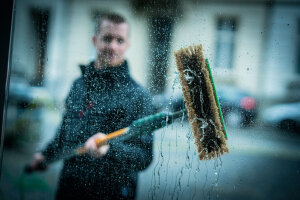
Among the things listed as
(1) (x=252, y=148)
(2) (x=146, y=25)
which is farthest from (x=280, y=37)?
(2) (x=146, y=25)

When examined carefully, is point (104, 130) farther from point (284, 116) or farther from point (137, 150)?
point (284, 116)

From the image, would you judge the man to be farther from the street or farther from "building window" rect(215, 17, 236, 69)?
"building window" rect(215, 17, 236, 69)

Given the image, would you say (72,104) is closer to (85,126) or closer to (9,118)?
(85,126)

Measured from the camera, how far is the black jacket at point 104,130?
1.34 metres

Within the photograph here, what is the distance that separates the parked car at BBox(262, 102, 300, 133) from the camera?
123 centimetres

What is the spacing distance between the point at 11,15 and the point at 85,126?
0.80 meters

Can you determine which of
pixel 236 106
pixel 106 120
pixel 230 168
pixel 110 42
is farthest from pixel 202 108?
pixel 110 42

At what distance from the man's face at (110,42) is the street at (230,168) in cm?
50

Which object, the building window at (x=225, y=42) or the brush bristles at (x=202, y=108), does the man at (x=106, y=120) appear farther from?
the building window at (x=225, y=42)

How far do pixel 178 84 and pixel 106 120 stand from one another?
0.45 meters

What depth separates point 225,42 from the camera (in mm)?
1257

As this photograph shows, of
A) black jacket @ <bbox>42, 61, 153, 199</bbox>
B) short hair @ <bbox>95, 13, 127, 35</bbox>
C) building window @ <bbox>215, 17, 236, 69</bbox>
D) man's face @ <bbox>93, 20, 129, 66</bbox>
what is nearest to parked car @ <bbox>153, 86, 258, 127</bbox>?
building window @ <bbox>215, 17, 236, 69</bbox>

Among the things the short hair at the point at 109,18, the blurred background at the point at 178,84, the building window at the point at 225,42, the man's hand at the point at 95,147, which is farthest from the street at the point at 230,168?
the short hair at the point at 109,18

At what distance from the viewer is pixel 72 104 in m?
1.40
